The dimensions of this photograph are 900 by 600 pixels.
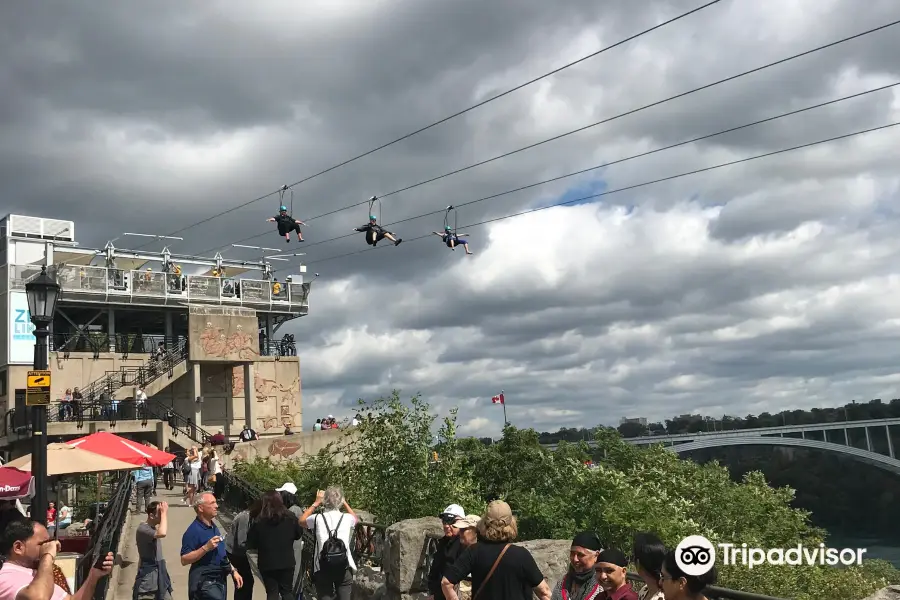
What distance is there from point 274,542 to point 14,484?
5615mm

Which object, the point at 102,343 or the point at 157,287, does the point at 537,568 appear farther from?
the point at 157,287

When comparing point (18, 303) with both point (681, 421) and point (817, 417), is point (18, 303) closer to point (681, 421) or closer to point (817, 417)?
point (681, 421)

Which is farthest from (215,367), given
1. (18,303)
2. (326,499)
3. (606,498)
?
(326,499)

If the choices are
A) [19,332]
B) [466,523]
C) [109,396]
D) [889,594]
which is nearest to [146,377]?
[109,396]

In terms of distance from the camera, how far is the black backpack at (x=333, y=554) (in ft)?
27.8

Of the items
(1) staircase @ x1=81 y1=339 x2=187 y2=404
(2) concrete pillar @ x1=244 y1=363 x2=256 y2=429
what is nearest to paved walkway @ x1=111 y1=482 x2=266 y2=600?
(1) staircase @ x1=81 y1=339 x2=187 y2=404

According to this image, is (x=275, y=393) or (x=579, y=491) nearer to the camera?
(x=579, y=491)

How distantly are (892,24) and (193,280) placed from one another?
4591 centimetres

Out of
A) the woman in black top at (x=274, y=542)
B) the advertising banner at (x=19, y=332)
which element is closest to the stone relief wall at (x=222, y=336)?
the advertising banner at (x=19, y=332)

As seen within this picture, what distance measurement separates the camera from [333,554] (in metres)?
8.45

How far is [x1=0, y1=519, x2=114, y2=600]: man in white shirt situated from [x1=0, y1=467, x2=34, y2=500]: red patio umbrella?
6.62 meters

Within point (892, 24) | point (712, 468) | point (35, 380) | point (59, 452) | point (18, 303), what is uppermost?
point (18, 303)

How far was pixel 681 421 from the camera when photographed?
67188mm

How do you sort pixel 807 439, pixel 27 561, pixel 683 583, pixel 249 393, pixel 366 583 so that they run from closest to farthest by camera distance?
pixel 683 583 < pixel 27 561 < pixel 366 583 < pixel 249 393 < pixel 807 439
